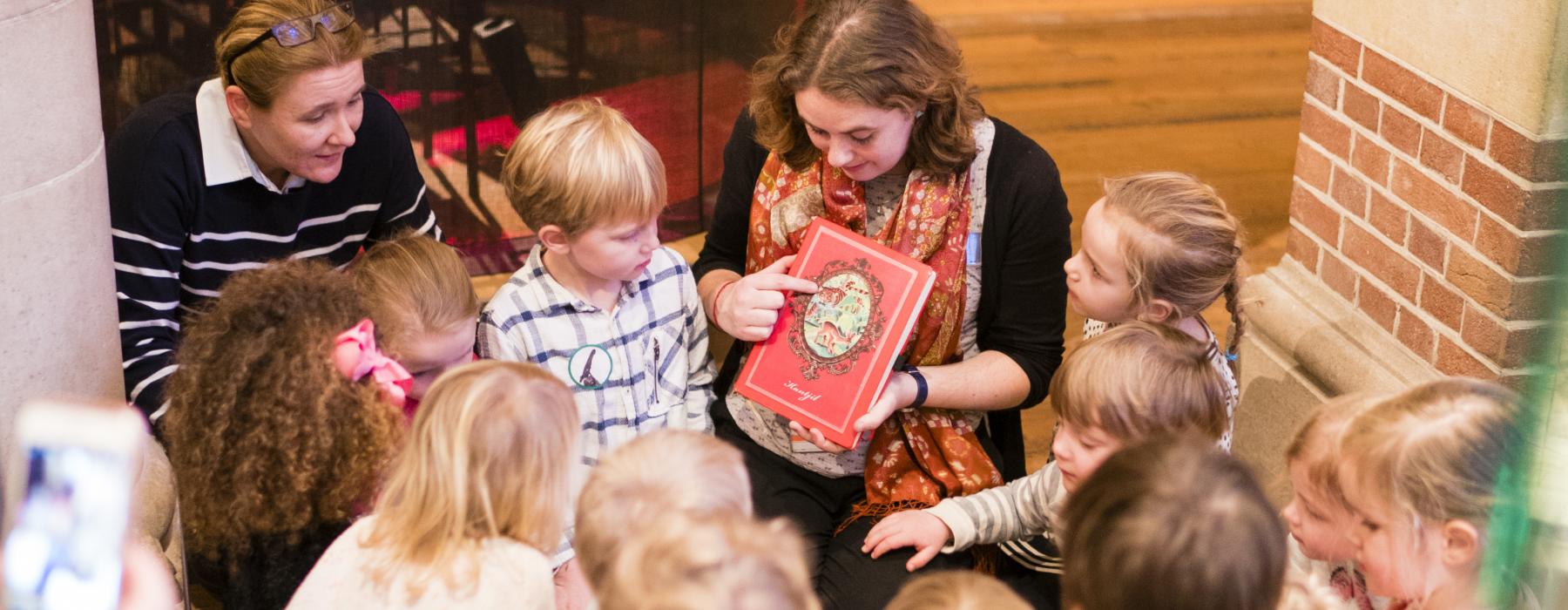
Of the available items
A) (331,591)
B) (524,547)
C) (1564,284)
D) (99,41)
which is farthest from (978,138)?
(99,41)

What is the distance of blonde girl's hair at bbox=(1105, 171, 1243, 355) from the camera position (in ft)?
7.90

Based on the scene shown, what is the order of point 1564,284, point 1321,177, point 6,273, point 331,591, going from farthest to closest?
point 1321,177
point 6,273
point 331,591
point 1564,284

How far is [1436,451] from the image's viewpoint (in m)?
1.88

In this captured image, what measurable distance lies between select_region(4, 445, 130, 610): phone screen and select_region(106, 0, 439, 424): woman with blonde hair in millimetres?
1096

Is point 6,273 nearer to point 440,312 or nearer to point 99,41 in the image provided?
point 440,312

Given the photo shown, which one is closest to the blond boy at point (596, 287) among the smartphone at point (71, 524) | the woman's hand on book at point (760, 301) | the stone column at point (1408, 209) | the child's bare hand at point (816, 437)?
the woman's hand on book at point (760, 301)

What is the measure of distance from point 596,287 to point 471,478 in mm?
722

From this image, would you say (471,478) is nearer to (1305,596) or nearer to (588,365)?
(588,365)

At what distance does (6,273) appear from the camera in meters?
2.04

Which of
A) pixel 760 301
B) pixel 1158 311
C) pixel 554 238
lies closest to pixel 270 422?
pixel 554 238

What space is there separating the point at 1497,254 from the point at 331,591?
6.31 feet

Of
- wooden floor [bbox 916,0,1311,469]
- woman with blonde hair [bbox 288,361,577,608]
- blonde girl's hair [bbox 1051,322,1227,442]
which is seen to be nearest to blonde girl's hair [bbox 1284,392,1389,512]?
blonde girl's hair [bbox 1051,322,1227,442]

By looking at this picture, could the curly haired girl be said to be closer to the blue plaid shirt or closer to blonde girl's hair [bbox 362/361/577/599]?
blonde girl's hair [bbox 362/361/577/599]

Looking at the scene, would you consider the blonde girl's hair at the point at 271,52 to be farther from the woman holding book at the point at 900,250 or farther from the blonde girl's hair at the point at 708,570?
the blonde girl's hair at the point at 708,570
